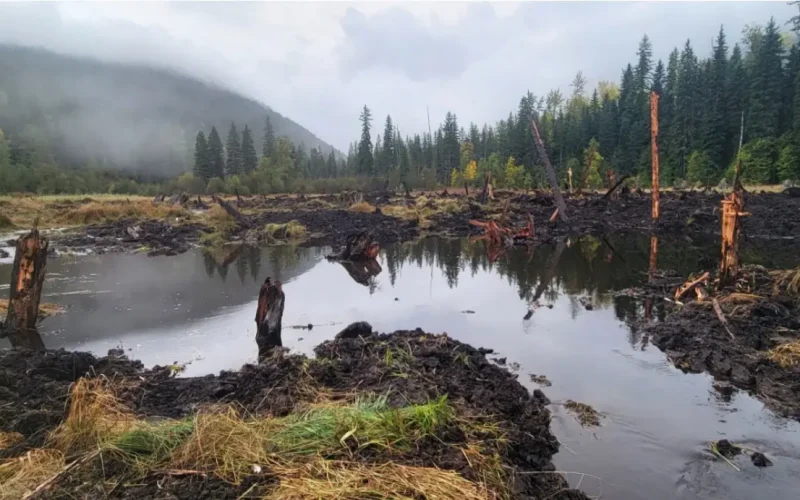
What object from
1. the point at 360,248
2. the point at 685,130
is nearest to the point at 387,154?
the point at 685,130

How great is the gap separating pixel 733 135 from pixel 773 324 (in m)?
61.2

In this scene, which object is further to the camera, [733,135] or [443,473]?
[733,135]

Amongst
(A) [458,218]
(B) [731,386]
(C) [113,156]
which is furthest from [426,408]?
(C) [113,156]

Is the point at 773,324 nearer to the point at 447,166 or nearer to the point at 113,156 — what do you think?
the point at 447,166

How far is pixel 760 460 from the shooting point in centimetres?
468

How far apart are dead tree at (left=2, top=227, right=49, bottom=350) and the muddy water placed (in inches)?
16.6

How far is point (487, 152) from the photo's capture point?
10538 centimetres

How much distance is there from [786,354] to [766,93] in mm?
60246

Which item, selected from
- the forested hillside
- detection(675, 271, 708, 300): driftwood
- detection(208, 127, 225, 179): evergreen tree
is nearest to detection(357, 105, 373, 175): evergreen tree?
the forested hillside

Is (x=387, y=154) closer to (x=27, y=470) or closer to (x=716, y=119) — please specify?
(x=716, y=119)

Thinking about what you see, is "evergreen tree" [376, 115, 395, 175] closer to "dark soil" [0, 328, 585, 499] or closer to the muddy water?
the muddy water

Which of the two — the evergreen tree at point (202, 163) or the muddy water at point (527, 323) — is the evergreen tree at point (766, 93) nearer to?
the muddy water at point (527, 323)

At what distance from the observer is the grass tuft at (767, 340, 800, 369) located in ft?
21.6

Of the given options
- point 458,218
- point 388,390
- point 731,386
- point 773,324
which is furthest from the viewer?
point 458,218
